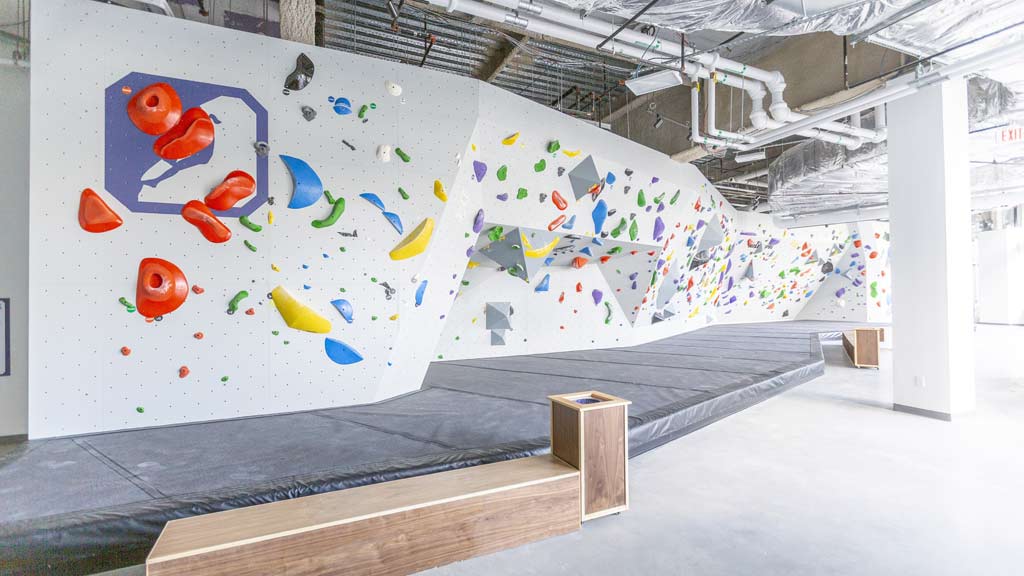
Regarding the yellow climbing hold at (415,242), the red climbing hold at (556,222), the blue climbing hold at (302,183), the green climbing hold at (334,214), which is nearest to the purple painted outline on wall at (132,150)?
the blue climbing hold at (302,183)

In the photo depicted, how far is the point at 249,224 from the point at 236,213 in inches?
4.6

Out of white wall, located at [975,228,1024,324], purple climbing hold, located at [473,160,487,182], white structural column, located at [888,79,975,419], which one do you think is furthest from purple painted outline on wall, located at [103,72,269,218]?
white wall, located at [975,228,1024,324]

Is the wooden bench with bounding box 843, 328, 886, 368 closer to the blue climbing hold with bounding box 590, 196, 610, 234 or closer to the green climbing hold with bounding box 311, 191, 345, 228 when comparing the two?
the blue climbing hold with bounding box 590, 196, 610, 234

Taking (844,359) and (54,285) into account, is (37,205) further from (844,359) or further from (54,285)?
(844,359)

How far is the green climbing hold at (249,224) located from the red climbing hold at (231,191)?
0.12 metres

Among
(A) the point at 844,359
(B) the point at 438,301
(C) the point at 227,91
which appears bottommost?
(A) the point at 844,359

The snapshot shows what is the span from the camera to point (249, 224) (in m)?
3.83

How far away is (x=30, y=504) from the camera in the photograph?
86.8 inches

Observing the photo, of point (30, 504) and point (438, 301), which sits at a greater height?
point (438, 301)

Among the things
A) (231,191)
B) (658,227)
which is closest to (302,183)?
(231,191)

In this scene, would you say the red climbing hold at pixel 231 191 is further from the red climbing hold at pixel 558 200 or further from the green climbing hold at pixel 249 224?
the red climbing hold at pixel 558 200

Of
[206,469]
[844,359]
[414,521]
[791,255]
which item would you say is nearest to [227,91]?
[206,469]

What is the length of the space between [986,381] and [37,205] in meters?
10.3

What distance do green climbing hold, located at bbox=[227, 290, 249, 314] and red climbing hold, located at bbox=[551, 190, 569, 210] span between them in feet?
12.0
